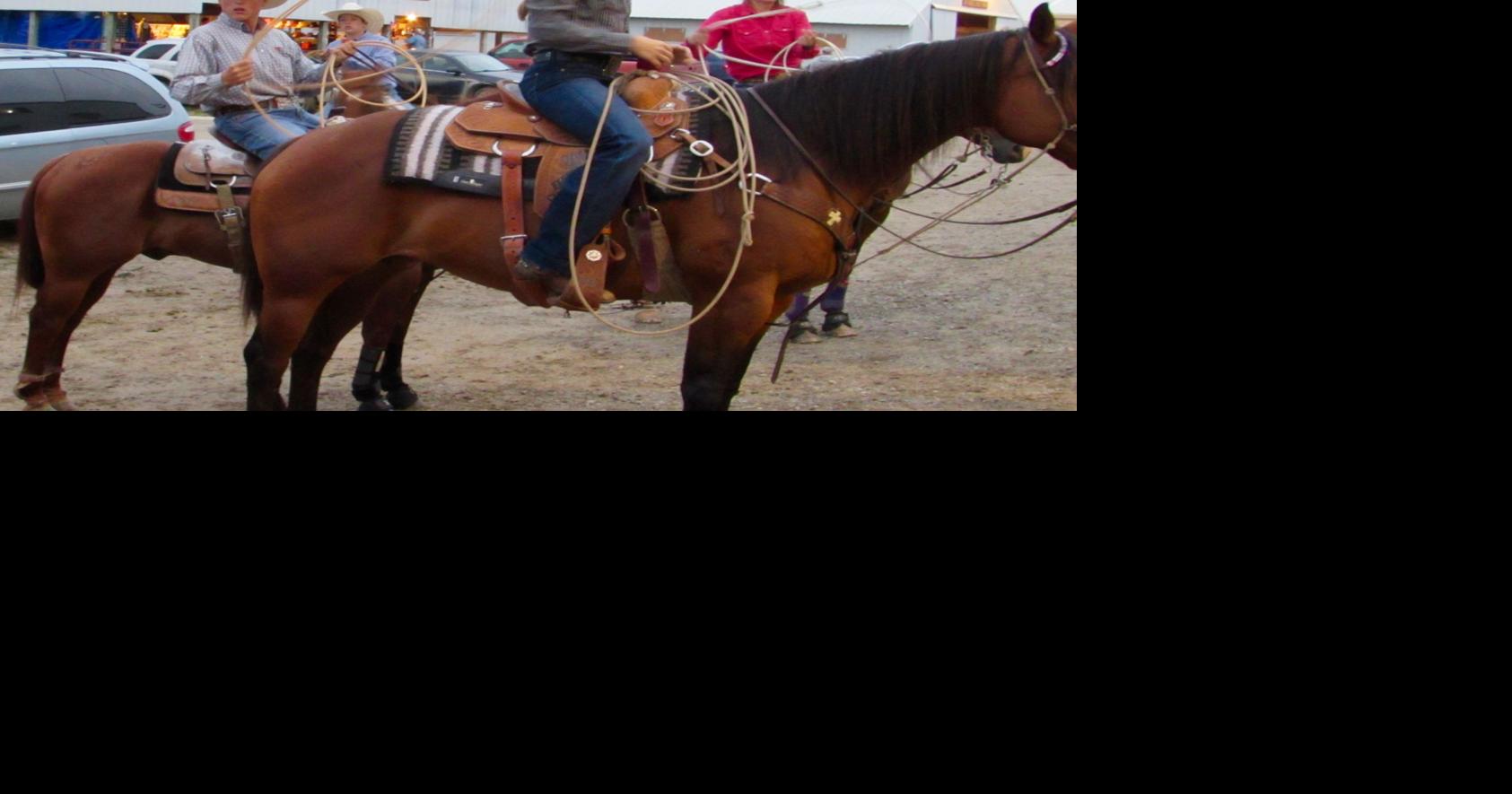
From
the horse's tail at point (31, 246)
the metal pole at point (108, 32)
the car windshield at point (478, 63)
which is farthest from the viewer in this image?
the metal pole at point (108, 32)

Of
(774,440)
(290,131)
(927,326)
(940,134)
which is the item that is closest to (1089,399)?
(774,440)

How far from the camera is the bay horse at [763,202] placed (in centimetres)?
427

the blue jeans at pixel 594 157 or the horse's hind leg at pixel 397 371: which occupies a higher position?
the blue jeans at pixel 594 157

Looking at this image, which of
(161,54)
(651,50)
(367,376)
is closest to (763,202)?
(651,50)

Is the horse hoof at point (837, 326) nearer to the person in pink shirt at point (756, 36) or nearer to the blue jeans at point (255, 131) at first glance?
the person in pink shirt at point (756, 36)

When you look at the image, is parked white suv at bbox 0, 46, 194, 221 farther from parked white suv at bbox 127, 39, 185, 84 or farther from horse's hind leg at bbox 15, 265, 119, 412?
parked white suv at bbox 127, 39, 185, 84

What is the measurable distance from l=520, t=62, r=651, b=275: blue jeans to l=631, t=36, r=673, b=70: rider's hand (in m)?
0.16

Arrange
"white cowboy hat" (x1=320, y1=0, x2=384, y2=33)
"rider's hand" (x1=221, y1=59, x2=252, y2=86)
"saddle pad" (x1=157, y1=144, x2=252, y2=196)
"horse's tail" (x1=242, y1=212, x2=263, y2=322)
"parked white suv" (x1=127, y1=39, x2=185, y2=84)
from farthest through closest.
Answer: "parked white suv" (x1=127, y1=39, x2=185, y2=84), "white cowboy hat" (x1=320, y1=0, x2=384, y2=33), "saddle pad" (x1=157, y1=144, x2=252, y2=196), "rider's hand" (x1=221, y1=59, x2=252, y2=86), "horse's tail" (x1=242, y1=212, x2=263, y2=322)

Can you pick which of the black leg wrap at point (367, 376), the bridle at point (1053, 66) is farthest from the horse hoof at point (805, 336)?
the bridle at point (1053, 66)

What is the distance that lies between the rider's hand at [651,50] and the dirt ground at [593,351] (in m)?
1.94

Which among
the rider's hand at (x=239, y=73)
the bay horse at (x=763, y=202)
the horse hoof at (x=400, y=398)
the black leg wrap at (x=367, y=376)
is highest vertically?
the rider's hand at (x=239, y=73)

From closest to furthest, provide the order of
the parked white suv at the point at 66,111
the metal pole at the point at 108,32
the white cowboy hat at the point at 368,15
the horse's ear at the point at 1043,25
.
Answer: the horse's ear at the point at 1043,25 → the white cowboy hat at the point at 368,15 → the parked white suv at the point at 66,111 → the metal pole at the point at 108,32

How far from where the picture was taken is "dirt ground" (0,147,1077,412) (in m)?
6.41

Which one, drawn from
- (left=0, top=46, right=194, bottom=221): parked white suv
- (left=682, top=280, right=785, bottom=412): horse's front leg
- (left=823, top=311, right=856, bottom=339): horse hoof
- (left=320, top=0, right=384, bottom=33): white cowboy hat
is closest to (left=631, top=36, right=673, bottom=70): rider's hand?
(left=682, top=280, right=785, bottom=412): horse's front leg
